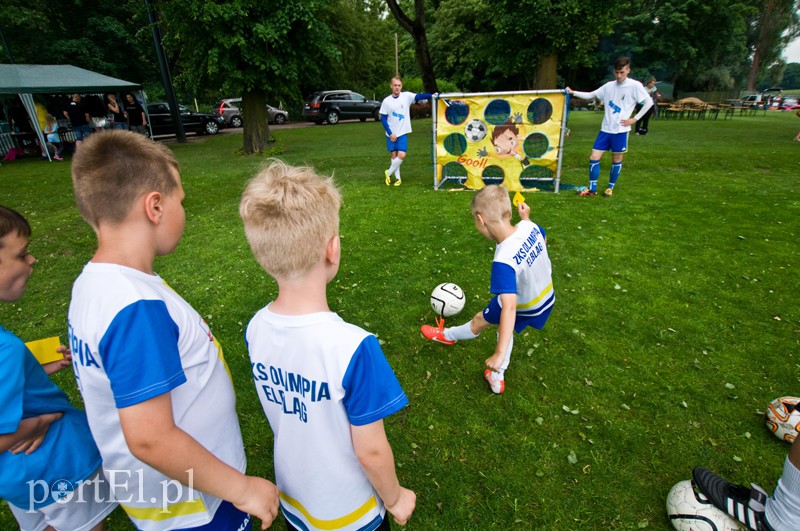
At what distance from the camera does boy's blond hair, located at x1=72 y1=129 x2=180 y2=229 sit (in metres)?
1.29

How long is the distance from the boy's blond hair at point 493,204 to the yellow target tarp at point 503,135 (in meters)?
6.00

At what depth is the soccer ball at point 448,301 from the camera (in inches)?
167

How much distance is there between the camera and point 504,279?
275 cm

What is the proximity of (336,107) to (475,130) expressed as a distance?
21648mm

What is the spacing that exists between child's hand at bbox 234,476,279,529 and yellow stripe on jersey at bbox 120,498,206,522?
0.30 meters

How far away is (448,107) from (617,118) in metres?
3.39

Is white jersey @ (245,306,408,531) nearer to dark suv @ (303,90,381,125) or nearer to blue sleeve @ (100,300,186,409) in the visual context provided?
blue sleeve @ (100,300,186,409)

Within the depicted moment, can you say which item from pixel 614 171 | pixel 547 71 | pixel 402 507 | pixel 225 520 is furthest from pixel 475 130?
pixel 547 71

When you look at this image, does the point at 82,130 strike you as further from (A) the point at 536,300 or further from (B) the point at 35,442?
(A) the point at 536,300

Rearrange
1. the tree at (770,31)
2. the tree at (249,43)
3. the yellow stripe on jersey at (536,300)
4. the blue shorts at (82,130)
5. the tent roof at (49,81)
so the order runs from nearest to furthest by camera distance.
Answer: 1. the yellow stripe on jersey at (536,300)
2. the tree at (249,43)
3. the tent roof at (49,81)
4. the blue shorts at (82,130)
5. the tree at (770,31)

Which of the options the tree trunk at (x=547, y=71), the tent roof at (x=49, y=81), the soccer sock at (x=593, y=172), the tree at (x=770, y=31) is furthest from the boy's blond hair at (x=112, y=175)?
the tree at (x=770, y=31)

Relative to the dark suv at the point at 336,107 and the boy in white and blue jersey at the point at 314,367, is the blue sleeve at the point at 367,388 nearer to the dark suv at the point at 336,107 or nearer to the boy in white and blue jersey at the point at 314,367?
the boy in white and blue jersey at the point at 314,367

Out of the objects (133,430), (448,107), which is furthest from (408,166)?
(133,430)

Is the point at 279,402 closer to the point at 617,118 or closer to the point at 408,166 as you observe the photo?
the point at 617,118
